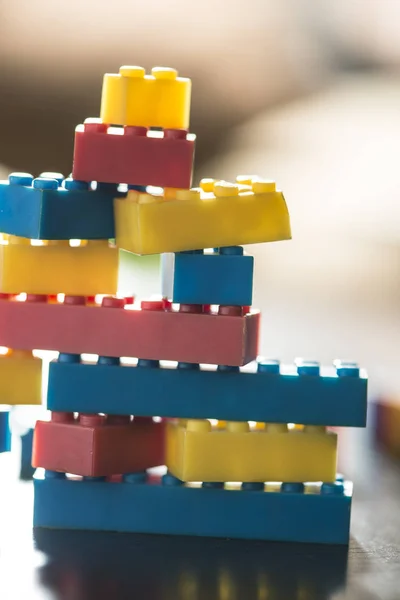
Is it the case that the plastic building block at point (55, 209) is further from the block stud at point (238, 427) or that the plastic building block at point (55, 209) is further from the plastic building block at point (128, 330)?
the block stud at point (238, 427)

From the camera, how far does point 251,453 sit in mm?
1324

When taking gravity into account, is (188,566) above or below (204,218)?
below

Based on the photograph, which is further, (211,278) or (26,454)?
(26,454)

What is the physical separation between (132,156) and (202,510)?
0.46 m

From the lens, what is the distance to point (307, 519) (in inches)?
52.3

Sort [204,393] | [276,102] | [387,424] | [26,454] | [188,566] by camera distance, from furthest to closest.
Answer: [276,102]
[387,424]
[26,454]
[204,393]
[188,566]

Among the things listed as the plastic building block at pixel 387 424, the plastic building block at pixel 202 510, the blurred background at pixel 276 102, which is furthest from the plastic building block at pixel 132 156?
the blurred background at pixel 276 102

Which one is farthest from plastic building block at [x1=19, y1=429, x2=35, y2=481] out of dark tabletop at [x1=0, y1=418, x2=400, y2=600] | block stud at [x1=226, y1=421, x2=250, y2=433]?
block stud at [x1=226, y1=421, x2=250, y2=433]

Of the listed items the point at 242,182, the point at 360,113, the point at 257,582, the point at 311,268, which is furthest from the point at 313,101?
the point at 257,582

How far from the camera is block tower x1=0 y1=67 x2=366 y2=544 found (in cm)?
130

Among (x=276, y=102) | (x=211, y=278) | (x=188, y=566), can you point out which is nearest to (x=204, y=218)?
(x=211, y=278)

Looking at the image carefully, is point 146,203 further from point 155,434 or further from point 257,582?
point 257,582

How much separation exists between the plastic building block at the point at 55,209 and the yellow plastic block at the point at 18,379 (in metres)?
0.17

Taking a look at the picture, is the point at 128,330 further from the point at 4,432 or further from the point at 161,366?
the point at 4,432
